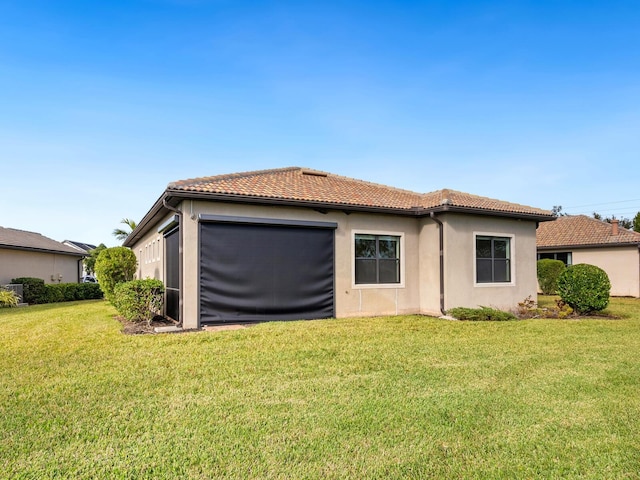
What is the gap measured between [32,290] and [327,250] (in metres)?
16.3

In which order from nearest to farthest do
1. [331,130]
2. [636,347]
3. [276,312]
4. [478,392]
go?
[478,392], [636,347], [276,312], [331,130]

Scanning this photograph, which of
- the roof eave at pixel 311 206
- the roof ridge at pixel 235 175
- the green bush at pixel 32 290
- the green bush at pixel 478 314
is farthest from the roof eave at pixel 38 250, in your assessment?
the green bush at pixel 478 314

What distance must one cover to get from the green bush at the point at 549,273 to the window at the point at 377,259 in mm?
13465

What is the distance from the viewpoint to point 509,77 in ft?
43.4

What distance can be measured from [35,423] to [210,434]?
1.79 metres

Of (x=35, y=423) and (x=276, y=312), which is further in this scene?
(x=276, y=312)

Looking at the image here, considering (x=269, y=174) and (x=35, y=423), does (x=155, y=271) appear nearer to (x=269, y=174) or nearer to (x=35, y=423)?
(x=269, y=174)

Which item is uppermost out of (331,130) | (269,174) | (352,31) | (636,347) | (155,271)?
(352,31)

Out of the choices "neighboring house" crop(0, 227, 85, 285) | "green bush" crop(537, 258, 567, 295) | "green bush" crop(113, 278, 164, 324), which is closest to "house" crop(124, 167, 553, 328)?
"green bush" crop(113, 278, 164, 324)

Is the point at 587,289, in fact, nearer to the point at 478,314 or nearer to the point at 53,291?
the point at 478,314

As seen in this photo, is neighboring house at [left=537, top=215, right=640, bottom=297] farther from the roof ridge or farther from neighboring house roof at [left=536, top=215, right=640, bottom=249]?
the roof ridge

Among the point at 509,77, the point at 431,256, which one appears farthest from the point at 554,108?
the point at 431,256

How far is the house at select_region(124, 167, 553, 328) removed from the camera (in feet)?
31.4

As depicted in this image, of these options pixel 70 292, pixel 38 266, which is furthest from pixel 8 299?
pixel 38 266
